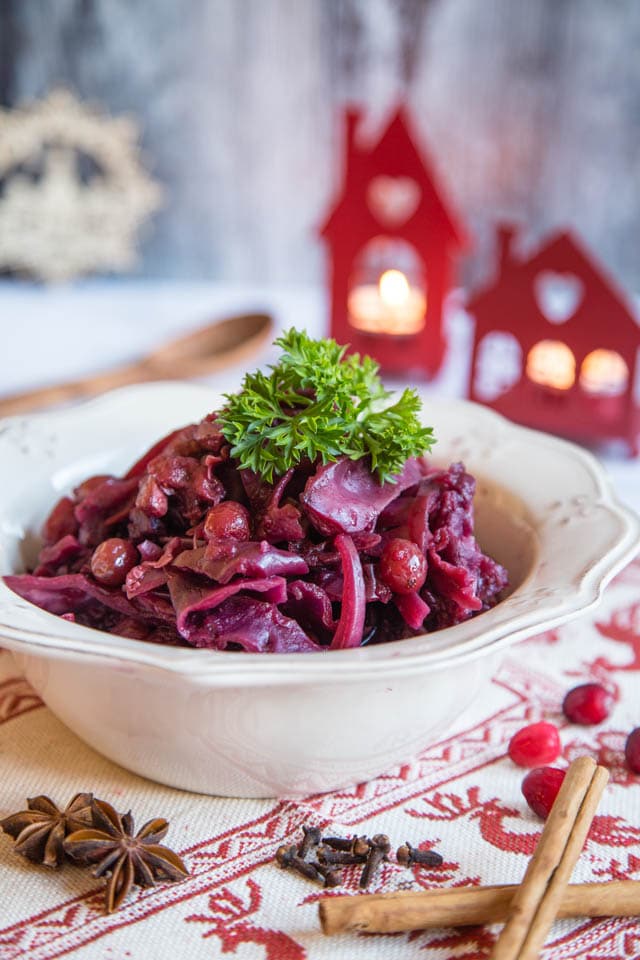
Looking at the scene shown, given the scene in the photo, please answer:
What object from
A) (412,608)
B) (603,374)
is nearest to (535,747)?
(412,608)

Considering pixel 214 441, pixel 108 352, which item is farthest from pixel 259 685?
pixel 108 352

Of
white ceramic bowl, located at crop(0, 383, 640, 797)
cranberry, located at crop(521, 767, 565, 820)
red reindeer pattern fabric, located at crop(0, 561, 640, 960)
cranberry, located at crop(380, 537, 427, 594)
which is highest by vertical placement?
cranberry, located at crop(380, 537, 427, 594)

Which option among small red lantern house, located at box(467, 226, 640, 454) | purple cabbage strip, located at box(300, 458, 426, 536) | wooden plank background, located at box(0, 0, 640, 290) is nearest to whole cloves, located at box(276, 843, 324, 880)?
purple cabbage strip, located at box(300, 458, 426, 536)

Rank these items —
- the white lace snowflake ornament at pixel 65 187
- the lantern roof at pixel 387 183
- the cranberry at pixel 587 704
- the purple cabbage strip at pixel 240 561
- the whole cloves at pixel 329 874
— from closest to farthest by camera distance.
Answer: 1. the whole cloves at pixel 329 874
2. the purple cabbage strip at pixel 240 561
3. the cranberry at pixel 587 704
4. the lantern roof at pixel 387 183
5. the white lace snowflake ornament at pixel 65 187

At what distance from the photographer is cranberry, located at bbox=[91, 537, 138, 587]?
6.37 ft

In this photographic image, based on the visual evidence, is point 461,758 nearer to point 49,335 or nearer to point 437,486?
point 437,486

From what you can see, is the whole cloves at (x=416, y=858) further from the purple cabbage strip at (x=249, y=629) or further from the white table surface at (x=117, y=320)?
the white table surface at (x=117, y=320)

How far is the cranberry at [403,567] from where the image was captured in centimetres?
187

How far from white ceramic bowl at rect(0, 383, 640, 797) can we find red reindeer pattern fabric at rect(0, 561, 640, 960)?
0.07 metres

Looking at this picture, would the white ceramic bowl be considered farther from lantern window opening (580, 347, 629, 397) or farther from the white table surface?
the white table surface

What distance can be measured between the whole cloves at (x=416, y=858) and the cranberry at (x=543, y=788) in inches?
9.1

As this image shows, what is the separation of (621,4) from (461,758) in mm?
3784

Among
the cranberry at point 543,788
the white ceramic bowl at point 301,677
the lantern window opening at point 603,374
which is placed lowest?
the cranberry at point 543,788

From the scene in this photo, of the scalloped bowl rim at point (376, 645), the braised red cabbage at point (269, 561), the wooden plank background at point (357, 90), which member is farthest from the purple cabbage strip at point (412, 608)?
the wooden plank background at point (357, 90)
